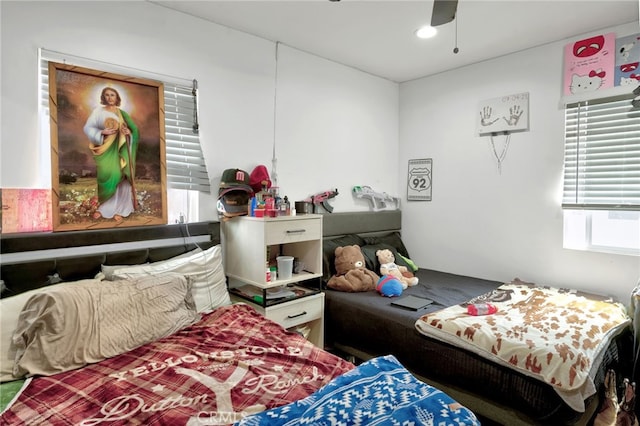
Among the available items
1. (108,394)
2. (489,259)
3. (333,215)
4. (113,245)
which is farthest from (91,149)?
(489,259)

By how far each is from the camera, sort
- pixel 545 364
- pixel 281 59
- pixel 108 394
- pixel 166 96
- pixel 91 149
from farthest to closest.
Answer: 1. pixel 281 59
2. pixel 166 96
3. pixel 91 149
4. pixel 545 364
5. pixel 108 394

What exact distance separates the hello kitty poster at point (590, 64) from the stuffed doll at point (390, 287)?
6.51 feet

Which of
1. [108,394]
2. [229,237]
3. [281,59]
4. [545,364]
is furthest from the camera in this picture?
[281,59]

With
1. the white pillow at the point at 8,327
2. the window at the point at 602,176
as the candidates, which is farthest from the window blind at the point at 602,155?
the white pillow at the point at 8,327

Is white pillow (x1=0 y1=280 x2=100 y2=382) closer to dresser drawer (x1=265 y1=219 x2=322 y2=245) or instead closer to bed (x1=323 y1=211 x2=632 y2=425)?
dresser drawer (x1=265 y1=219 x2=322 y2=245)

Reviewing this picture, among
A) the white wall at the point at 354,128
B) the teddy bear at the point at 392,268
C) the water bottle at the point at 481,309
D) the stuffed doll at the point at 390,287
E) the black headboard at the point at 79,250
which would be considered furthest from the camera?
the teddy bear at the point at 392,268

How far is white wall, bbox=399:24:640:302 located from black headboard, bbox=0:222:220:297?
2.38 metres

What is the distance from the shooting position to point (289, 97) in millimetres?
2971

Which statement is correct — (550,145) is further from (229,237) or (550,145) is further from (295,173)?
(229,237)

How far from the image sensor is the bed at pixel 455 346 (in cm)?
173

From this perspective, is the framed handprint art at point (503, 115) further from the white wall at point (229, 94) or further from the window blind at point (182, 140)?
the window blind at point (182, 140)

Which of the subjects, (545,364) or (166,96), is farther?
(166,96)

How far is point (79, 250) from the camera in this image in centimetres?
197

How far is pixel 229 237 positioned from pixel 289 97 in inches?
49.8
